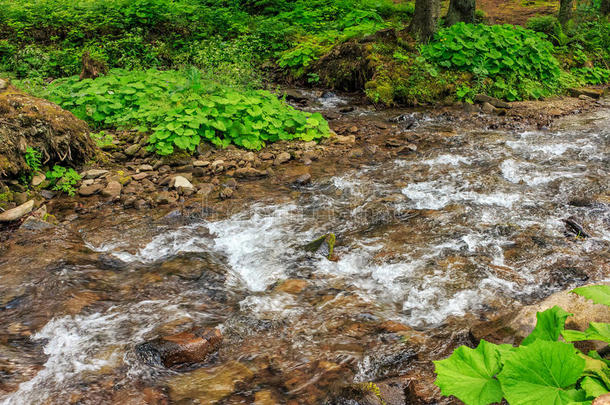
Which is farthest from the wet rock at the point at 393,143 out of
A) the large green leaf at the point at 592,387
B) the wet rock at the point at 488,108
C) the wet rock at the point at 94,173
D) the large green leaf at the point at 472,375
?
the large green leaf at the point at 592,387

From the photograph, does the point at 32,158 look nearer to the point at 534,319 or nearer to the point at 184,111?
the point at 184,111

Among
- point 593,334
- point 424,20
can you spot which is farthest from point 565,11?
point 593,334

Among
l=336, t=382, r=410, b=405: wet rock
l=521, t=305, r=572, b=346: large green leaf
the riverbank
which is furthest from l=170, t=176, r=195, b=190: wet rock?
l=521, t=305, r=572, b=346: large green leaf

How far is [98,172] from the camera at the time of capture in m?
5.83

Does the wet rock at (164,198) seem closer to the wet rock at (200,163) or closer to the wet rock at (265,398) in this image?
the wet rock at (200,163)

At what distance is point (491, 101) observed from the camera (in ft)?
30.0

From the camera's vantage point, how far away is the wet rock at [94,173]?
576 centimetres

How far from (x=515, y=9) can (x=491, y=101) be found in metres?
9.37

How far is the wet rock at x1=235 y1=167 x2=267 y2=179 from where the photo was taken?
624 cm

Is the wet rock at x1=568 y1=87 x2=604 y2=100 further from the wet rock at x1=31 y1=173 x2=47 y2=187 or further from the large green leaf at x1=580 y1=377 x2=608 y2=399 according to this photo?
the wet rock at x1=31 y1=173 x2=47 y2=187

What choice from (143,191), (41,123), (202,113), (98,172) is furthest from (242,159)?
(41,123)

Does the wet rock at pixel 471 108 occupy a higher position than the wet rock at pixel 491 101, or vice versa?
the wet rock at pixel 491 101

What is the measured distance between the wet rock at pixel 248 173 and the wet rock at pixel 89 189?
186 cm

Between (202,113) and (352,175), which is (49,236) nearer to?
(202,113)
